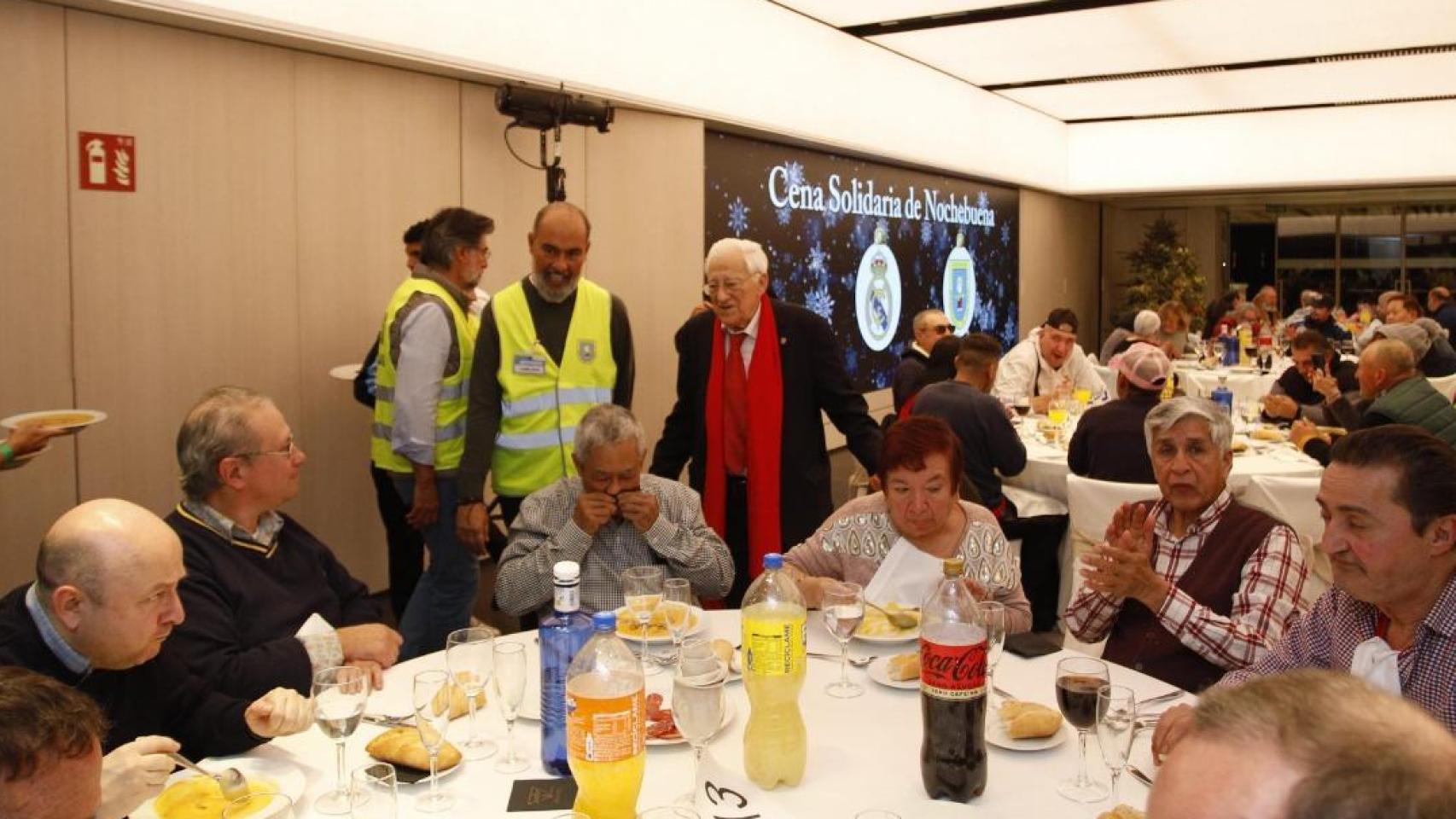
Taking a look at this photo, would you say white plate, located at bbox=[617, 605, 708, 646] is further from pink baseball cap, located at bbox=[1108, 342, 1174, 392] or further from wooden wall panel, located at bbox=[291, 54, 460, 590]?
wooden wall panel, located at bbox=[291, 54, 460, 590]

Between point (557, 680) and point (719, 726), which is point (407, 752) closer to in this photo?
point (557, 680)

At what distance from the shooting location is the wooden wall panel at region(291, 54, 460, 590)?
516 cm

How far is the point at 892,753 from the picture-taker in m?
1.89

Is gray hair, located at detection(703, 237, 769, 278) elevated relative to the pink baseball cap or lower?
elevated

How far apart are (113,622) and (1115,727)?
1634 mm

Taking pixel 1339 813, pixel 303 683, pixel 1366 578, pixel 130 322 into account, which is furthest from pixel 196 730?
pixel 130 322

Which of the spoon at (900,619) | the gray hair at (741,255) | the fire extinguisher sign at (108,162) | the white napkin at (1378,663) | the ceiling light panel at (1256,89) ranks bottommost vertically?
the spoon at (900,619)

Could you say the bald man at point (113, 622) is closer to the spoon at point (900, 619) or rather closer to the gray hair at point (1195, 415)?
the spoon at point (900, 619)

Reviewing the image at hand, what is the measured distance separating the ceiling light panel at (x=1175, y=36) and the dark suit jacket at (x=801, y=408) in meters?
5.07

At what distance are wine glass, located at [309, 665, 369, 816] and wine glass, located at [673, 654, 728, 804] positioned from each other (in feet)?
1.62

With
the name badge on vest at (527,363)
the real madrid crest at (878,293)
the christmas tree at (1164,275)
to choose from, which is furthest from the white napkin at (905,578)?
the christmas tree at (1164,275)

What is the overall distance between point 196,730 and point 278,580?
0.62m

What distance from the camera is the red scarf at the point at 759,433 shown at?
12.9ft

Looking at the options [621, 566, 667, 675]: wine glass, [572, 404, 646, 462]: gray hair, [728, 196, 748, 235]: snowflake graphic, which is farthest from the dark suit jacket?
[728, 196, 748, 235]: snowflake graphic
